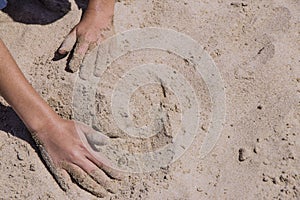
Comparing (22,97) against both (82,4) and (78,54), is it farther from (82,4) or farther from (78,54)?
(82,4)

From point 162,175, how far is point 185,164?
0.29 ft

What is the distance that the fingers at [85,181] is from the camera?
174 centimetres

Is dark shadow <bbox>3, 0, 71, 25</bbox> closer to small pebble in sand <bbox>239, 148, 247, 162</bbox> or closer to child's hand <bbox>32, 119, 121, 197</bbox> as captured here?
child's hand <bbox>32, 119, 121, 197</bbox>

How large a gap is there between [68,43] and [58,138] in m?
0.45

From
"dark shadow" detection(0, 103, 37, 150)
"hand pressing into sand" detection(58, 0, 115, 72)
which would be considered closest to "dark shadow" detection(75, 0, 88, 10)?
"hand pressing into sand" detection(58, 0, 115, 72)

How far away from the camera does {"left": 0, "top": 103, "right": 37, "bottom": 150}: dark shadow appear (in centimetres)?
189

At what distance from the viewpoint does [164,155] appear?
5.90 feet

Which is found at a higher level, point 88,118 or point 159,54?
point 159,54

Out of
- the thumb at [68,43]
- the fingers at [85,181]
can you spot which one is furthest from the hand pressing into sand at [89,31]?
the fingers at [85,181]

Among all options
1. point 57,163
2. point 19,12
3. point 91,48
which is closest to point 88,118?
point 57,163

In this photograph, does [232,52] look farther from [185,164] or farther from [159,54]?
[185,164]

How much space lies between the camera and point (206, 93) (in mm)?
1937

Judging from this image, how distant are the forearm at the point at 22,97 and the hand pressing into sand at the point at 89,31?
25cm

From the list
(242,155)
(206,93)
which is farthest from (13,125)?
(242,155)
